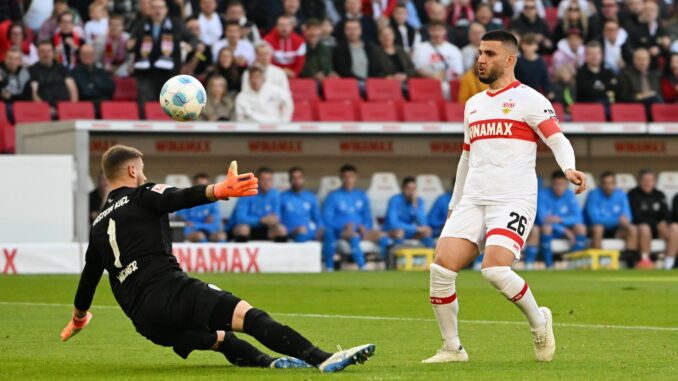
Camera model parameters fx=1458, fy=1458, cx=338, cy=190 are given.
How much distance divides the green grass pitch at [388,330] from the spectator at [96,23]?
5.25 meters

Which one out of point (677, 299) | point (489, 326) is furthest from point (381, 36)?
point (489, 326)

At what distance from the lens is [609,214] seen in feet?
80.4

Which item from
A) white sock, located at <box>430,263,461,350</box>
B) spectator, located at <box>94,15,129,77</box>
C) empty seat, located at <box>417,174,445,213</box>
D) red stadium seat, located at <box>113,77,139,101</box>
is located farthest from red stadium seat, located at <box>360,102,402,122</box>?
white sock, located at <box>430,263,461,350</box>

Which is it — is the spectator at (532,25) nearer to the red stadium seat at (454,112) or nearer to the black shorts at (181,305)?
the red stadium seat at (454,112)

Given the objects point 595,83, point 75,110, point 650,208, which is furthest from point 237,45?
point 650,208

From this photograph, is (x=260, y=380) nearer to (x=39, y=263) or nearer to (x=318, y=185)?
(x=39, y=263)

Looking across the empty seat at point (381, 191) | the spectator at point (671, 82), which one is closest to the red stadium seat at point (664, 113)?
the spectator at point (671, 82)

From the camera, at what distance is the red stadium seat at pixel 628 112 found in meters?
25.3

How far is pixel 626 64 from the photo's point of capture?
85.4 ft

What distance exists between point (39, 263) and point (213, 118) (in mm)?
3957

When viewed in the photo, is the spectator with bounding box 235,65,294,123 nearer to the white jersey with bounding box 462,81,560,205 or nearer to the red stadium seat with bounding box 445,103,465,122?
the red stadium seat with bounding box 445,103,465,122

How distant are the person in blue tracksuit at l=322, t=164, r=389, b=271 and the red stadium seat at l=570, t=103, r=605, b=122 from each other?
4.00 m

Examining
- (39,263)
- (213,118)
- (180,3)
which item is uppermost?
(180,3)

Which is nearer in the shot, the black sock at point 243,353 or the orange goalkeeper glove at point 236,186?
the orange goalkeeper glove at point 236,186
